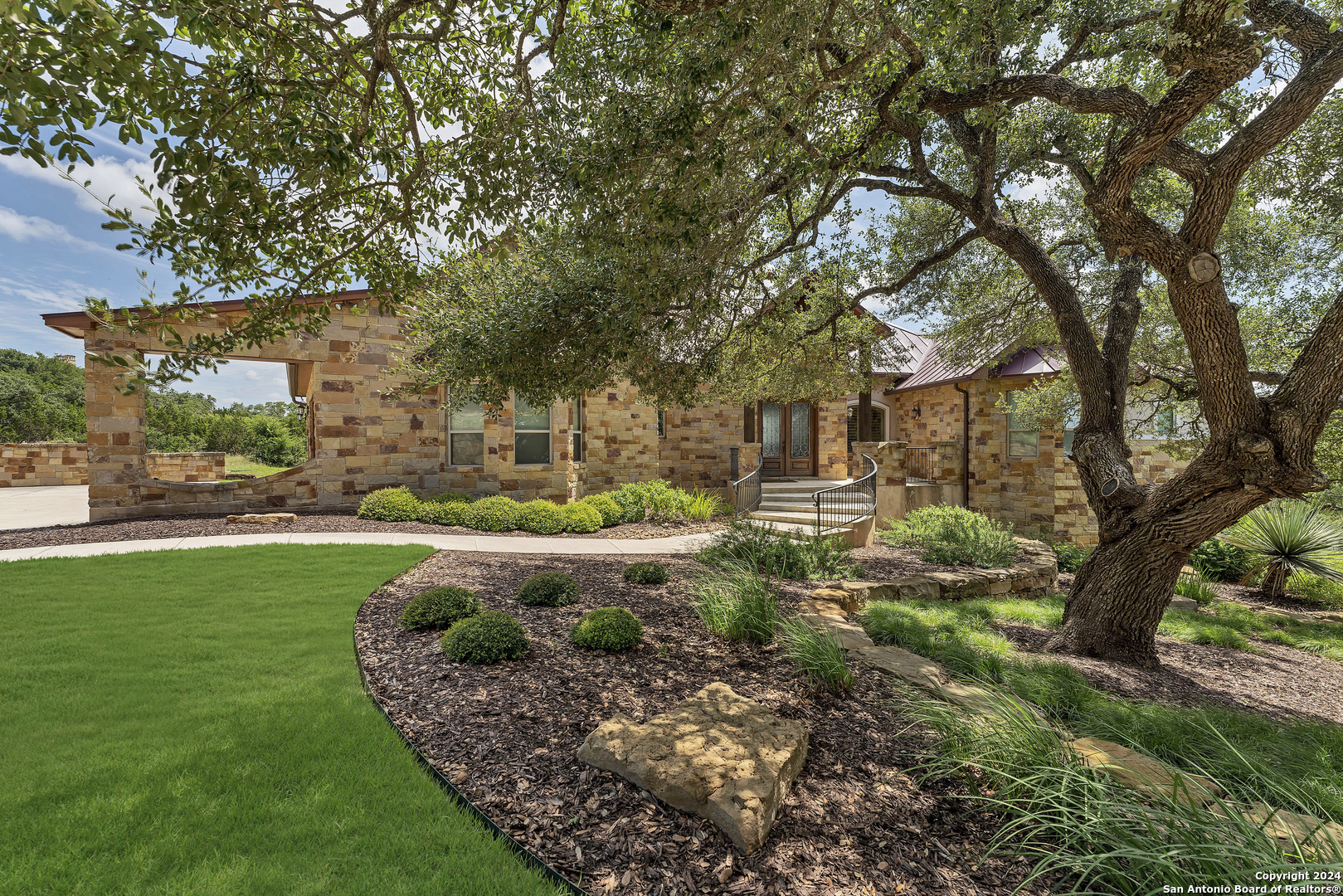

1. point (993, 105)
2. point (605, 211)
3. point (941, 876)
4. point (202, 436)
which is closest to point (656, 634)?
point (941, 876)

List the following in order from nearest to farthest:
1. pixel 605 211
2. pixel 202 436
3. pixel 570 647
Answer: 1. pixel 605 211
2. pixel 570 647
3. pixel 202 436

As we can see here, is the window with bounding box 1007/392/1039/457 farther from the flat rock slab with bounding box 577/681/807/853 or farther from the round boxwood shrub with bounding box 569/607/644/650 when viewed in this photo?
the flat rock slab with bounding box 577/681/807/853

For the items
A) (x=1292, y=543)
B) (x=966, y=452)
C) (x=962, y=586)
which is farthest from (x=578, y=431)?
(x=1292, y=543)

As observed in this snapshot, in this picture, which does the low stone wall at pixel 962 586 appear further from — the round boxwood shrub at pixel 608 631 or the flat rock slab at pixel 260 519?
the flat rock slab at pixel 260 519

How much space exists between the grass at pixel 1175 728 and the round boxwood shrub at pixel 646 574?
2248mm

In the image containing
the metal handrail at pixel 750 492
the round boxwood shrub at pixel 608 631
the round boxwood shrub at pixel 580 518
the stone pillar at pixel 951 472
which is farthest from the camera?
the stone pillar at pixel 951 472

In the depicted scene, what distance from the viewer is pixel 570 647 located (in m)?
4.14

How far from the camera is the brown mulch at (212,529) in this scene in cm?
827

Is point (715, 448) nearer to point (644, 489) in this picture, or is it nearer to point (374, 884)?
point (644, 489)

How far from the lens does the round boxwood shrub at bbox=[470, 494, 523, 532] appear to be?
31.9 feet

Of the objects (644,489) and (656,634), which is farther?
(644,489)

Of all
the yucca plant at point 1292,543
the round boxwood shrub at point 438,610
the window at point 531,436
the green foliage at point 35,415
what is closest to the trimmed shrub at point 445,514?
the window at point 531,436

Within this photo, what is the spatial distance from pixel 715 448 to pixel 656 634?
10768 mm

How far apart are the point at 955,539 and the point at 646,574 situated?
18.9 ft
